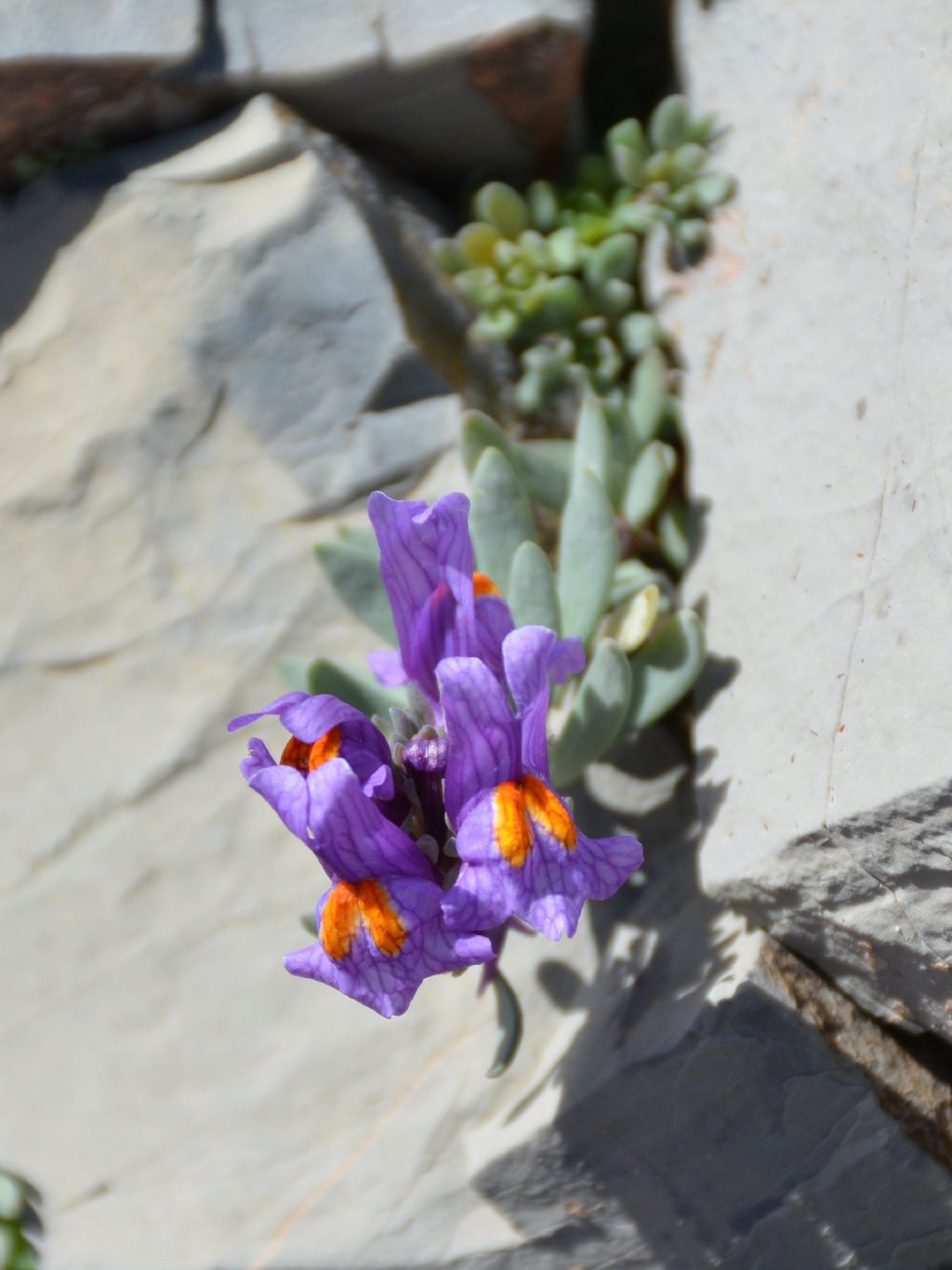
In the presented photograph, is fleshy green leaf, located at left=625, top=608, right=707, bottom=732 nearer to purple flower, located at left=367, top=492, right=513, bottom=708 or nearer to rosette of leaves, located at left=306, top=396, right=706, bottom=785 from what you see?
rosette of leaves, located at left=306, top=396, right=706, bottom=785

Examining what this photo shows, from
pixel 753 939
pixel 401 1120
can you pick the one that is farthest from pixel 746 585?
pixel 401 1120

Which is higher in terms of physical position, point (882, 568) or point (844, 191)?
point (844, 191)

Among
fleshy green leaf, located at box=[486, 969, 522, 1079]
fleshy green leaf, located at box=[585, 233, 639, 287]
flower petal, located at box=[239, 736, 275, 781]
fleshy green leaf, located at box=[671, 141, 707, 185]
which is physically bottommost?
fleshy green leaf, located at box=[486, 969, 522, 1079]

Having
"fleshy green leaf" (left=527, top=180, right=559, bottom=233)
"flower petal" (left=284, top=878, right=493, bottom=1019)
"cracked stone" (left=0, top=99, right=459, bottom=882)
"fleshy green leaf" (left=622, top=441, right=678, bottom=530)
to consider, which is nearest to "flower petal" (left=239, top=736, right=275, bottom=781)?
"flower petal" (left=284, top=878, right=493, bottom=1019)

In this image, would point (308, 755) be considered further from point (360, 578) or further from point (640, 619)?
point (640, 619)

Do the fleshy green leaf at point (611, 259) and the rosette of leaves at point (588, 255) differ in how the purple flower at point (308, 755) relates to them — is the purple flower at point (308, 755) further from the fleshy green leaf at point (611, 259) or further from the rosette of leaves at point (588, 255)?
the fleshy green leaf at point (611, 259)

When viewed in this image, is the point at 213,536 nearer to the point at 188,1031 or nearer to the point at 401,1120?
the point at 188,1031
